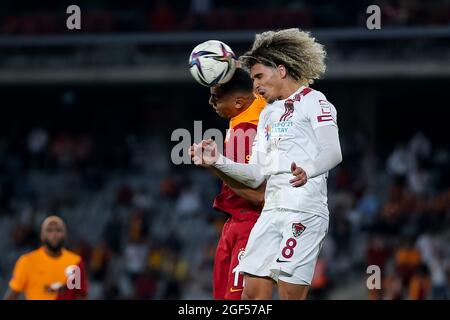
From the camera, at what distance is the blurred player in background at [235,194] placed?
25.5 ft

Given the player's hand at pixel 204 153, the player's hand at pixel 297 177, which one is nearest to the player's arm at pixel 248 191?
the player's hand at pixel 204 153

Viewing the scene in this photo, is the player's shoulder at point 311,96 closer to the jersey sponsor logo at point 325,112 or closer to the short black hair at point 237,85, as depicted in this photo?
the jersey sponsor logo at point 325,112

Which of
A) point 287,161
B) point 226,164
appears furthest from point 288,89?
point 226,164

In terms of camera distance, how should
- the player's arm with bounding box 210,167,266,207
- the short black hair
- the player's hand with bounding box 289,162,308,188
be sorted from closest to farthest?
the player's hand with bounding box 289,162,308,188, the player's arm with bounding box 210,167,266,207, the short black hair

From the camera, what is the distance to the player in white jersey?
695cm

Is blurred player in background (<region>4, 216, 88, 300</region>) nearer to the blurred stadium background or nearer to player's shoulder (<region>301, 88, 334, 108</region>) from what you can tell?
player's shoulder (<region>301, 88, 334, 108</region>)

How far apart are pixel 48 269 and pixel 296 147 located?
4.62 m

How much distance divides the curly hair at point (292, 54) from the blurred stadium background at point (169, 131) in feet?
44.6

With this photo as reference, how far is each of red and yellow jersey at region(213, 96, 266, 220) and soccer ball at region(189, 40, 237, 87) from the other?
11.6 inches

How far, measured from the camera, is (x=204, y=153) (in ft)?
22.7

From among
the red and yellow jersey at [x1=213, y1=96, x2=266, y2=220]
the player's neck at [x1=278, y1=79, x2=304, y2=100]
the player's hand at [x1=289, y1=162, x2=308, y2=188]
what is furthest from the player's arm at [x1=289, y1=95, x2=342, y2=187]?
the red and yellow jersey at [x1=213, y1=96, x2=266, y2=220]

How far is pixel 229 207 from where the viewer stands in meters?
7.95

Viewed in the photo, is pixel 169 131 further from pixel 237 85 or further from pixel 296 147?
pixel 296 147
